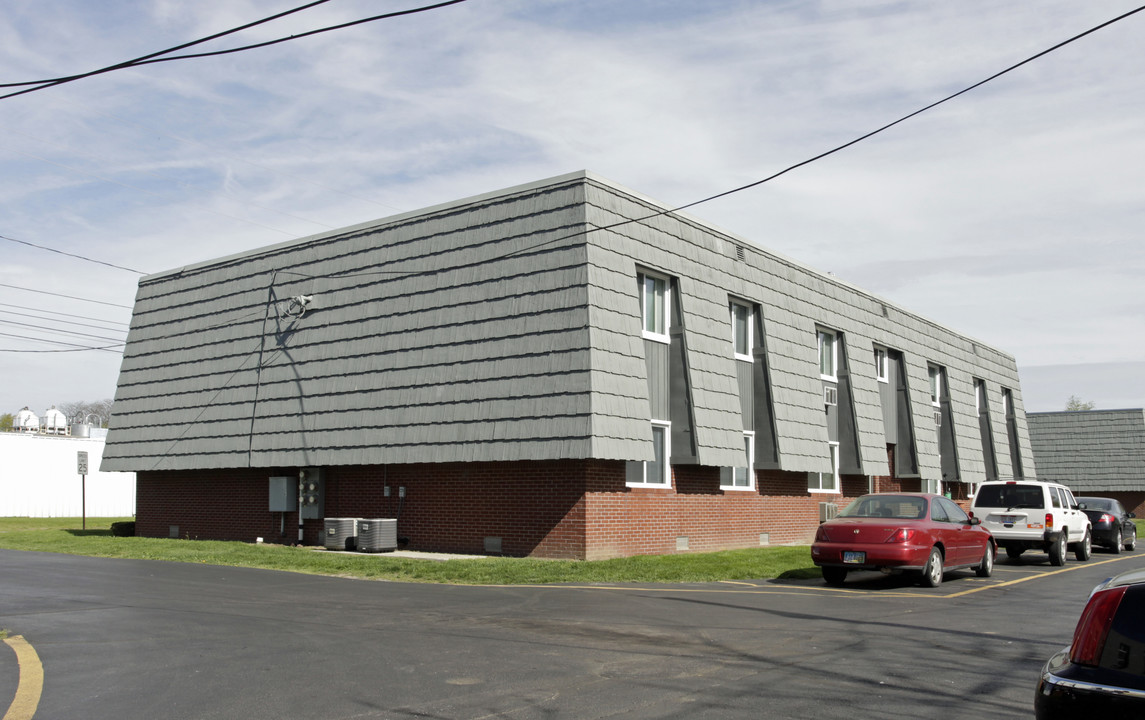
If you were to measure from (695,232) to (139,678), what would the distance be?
17.1 m

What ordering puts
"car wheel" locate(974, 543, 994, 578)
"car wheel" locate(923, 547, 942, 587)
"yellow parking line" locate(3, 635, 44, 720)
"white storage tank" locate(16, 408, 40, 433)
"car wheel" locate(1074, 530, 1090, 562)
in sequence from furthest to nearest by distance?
"white storage tank" locate(16, 408, 40, 433), "car wheel" locate(1074, 530, 1090, 562), "car wheel" locate(974, 543, 994, 578), "car wheel" locate(923, 547, 942, 587), "yellow parking line" locate(3, 635, 44, 720)

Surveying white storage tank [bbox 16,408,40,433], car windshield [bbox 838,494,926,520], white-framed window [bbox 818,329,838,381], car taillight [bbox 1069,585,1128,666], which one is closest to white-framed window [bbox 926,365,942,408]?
white-framed window [bbox 818,329,838,381]

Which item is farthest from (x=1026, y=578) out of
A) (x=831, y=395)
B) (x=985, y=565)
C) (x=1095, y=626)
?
(x=1095, y=626)

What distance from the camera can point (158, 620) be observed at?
11273 mm

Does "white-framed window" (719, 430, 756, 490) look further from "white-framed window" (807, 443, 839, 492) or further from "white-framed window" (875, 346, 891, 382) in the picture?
"white-framed window" (875, 346, 891, 382)

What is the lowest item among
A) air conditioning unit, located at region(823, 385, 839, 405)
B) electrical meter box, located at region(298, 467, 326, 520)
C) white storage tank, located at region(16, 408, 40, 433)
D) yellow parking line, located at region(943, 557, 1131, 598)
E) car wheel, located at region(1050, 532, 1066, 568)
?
yellow parking line, located at region(943, 557, 1131, 598)

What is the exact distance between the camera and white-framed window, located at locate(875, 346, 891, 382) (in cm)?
3328

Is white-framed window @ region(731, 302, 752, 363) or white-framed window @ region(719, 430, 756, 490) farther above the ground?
white-framed window @ region(731, 302, 752, 363)

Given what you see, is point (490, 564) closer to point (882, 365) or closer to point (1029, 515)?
point (1029, 515)

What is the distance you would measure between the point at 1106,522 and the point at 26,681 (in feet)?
84.6

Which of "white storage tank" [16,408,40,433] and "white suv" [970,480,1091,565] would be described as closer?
"white suv" [970,480,1091,565]

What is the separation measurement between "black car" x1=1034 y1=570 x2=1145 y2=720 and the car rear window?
18054 mm

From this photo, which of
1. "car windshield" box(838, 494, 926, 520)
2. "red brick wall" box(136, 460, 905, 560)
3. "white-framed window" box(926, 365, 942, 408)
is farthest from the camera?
"white-framed window" box(926, 365, 942, 408)

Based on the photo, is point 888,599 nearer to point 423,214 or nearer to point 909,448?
point 423,214
